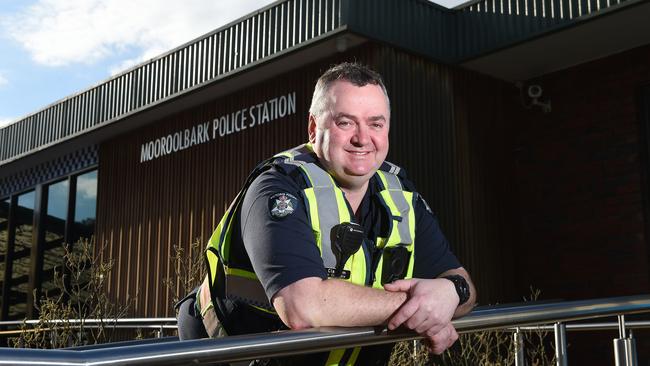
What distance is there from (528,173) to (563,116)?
2.41 ft

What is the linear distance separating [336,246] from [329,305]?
0.21 meters

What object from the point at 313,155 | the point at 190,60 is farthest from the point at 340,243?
the point at 190,60

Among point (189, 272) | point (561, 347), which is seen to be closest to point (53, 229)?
point (189, 272)

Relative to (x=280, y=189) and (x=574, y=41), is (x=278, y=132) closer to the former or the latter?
(x=574, y=41)

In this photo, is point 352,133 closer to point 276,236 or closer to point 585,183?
point 276,236

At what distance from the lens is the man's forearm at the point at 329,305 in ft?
5.83

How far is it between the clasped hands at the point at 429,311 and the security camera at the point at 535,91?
715 centimetres

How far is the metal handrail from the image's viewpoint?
3.91 feet

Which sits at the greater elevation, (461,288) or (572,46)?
(572,46)

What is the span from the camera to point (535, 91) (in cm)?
876

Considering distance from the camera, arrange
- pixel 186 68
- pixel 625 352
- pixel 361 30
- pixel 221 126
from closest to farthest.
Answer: pixel 625 352 → pixel 361 30 → pixel 186 68 → pixel 221 126

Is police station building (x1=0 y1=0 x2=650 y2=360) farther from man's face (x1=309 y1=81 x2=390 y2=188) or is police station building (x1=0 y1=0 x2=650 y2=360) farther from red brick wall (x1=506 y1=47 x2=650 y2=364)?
man's face (x1=309 y1=81 x2=390 y2=188)

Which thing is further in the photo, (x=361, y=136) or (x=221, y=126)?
(x=221, y=126)

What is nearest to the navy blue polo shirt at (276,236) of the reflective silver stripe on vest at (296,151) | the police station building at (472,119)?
the reflective silver stripe on vest at (296,151)
